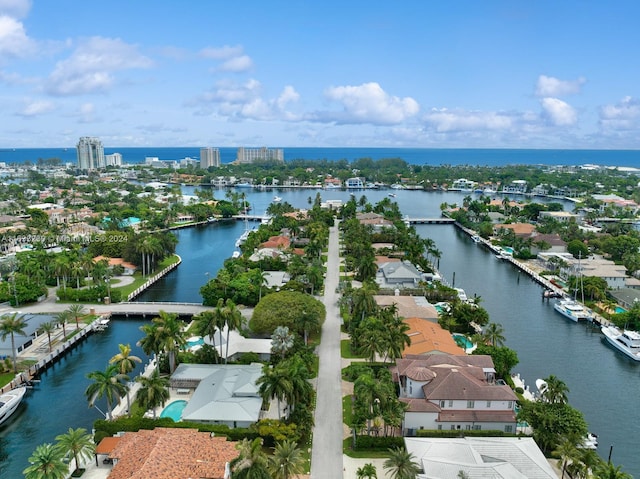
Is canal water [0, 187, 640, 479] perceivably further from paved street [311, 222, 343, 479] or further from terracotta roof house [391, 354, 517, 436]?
paved street [311, 222, 343, 479]

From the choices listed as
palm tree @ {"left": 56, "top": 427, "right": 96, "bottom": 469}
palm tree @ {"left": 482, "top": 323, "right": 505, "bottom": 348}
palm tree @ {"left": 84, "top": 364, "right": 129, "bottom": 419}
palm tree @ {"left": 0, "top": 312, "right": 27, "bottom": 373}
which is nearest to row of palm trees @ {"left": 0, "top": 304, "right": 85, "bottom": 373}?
palm tree @ {"left": 0, "top": 312, "right": 27, "bottom": 373}

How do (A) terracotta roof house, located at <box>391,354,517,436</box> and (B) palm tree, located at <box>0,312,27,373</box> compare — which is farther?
(B) palm tree, located at <box>0,312,27,373</box>

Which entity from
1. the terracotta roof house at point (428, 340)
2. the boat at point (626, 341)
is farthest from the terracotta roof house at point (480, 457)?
the boat at point (626, 341)

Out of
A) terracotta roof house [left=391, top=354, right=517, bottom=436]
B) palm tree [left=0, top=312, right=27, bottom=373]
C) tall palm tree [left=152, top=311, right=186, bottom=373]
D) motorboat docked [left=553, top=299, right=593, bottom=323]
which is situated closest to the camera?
terracotta roof house [left=391, top=354, right=517, bottom=436]

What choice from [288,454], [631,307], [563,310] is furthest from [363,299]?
[631,307]

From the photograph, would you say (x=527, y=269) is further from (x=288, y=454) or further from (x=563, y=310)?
(x=288, y=454)

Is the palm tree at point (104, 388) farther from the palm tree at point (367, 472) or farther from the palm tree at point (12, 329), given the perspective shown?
the palm tree at point (367, 472)
